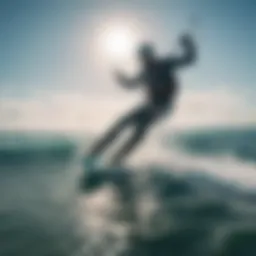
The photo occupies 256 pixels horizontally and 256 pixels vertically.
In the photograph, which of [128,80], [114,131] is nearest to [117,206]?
[114,131]

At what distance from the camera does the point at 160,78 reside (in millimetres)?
1695

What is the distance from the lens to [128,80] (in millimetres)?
1692

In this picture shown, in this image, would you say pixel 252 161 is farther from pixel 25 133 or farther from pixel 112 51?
pixel 25 133

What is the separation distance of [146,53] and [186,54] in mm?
164

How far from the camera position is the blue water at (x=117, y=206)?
1668 mm

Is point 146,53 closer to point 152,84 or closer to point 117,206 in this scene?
point 152,84

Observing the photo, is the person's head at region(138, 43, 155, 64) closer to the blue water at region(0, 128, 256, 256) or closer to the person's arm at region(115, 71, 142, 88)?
the person's arm at region(115, 71, 142, 88)

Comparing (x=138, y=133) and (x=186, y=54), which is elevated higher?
(x=186, y=54)

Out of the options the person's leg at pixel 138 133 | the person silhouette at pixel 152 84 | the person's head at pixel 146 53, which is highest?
the person's head at pixel 146 53

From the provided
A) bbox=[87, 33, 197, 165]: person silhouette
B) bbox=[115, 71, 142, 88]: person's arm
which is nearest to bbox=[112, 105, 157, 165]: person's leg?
bbox=[87, 33, 197, 165]: person silhouette

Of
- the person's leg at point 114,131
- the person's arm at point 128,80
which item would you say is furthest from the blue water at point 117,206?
the person's arm at point 128,80

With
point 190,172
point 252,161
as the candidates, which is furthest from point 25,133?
point 252,161

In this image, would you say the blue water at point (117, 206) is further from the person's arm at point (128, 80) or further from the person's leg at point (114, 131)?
the person's arm at point (128, 80)

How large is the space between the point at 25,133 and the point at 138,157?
478 millimetres
